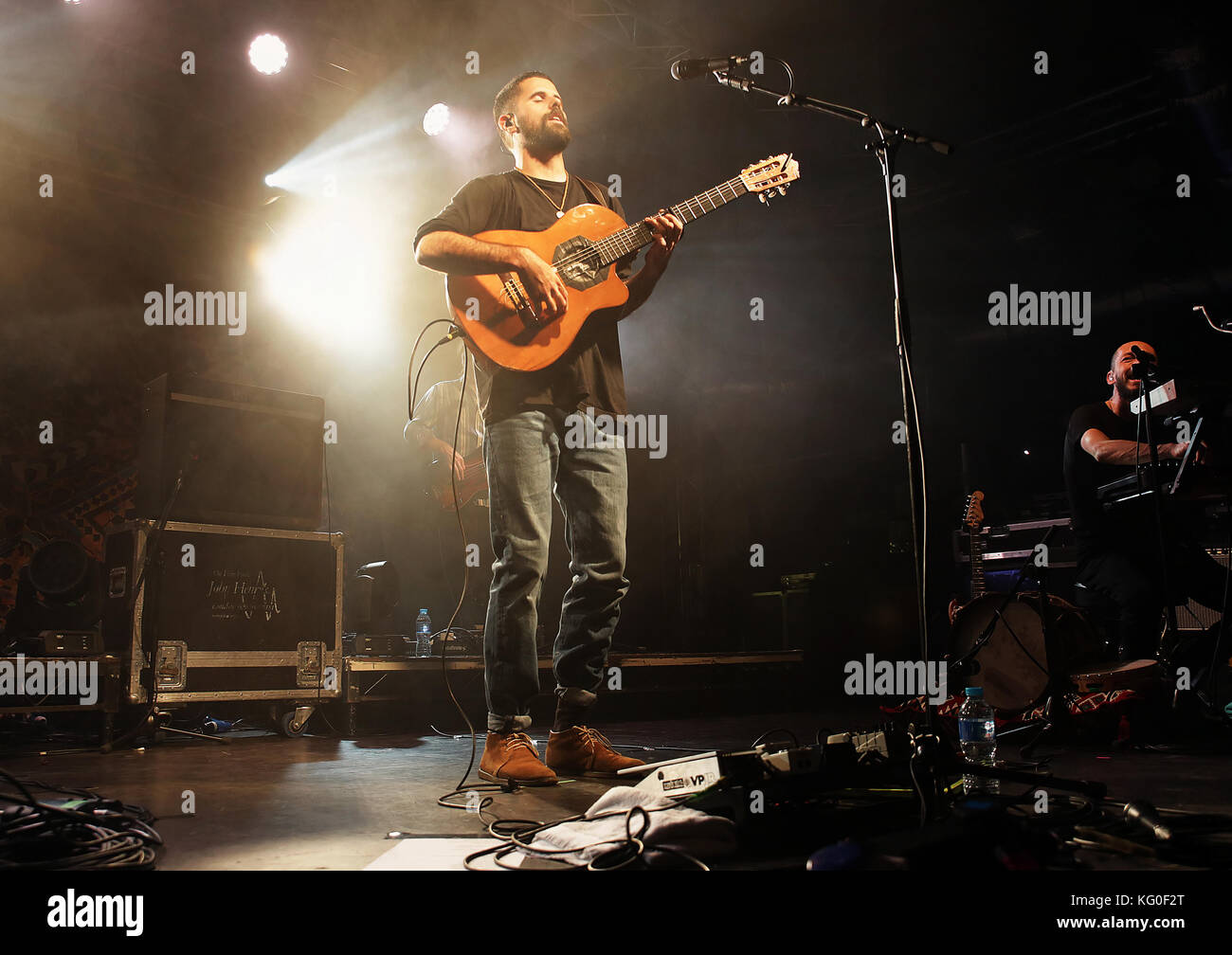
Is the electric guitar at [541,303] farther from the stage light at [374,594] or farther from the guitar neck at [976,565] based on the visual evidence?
the guitar neck at [976,565]

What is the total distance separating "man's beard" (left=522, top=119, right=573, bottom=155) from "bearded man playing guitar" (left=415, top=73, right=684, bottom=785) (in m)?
0.18

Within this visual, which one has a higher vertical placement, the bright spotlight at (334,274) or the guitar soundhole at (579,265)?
the bright spotlight at (334,274)

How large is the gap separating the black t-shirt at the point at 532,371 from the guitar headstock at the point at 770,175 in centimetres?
56

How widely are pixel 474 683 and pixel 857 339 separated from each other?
5.86 metres

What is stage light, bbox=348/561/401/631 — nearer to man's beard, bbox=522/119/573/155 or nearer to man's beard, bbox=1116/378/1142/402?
man's beard, bbox=522/119/573/155

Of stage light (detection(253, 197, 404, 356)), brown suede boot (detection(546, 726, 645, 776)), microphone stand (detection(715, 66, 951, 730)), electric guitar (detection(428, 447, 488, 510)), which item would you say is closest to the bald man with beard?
microphone stand (detection(715, 66, 951, 730))

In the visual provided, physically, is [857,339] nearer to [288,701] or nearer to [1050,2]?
[1050,2]

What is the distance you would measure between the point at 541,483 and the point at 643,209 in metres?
4.88

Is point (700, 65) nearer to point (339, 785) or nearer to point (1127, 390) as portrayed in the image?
point (339, 785)

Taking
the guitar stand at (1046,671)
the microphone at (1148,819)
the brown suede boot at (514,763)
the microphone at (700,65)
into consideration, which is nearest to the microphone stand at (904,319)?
the microphone at (700,65)

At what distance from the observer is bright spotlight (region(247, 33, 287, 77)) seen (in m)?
5.38

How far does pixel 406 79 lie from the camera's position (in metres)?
5.91

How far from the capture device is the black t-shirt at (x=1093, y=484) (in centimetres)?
366
